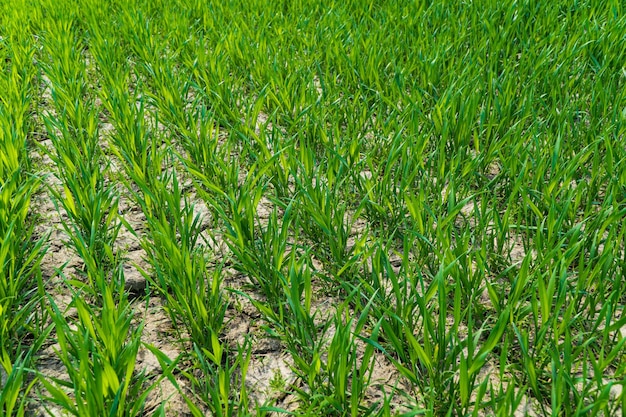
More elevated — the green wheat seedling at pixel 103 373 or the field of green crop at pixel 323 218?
the field of green crop at pixel 323 218

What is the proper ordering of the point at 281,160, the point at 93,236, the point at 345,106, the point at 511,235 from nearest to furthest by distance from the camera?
the point at 93,236, the point at 511,235, the point at 281,160, the point at 345,106

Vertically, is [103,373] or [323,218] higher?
[323,218]

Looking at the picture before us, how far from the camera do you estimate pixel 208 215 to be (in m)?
2.13

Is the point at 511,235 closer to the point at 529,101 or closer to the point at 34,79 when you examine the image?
the point at 529,101

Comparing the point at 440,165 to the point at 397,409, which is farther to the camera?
the point at 440,165

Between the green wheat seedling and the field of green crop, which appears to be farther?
the field of green crop

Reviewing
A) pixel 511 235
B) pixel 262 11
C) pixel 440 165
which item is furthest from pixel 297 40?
pixel 511 235

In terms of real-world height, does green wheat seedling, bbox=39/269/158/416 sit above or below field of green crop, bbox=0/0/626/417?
below

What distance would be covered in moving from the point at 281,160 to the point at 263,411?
3.31 feet

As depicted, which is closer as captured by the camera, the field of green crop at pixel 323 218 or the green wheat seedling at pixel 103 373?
the green wheat seedling at pixel 103 373

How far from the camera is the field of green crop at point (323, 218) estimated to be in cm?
133

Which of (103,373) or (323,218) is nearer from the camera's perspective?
(103,373)

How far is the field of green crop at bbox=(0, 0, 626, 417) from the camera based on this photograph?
1.33 meters

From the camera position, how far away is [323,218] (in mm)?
1725
